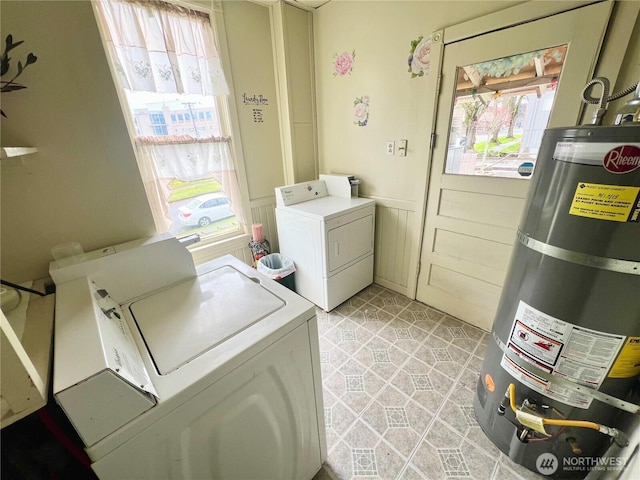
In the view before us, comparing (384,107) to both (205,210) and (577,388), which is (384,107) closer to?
(205,210)

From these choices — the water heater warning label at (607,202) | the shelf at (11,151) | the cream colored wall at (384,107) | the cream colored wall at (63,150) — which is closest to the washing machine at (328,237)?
the cream colored wall at (384,107)

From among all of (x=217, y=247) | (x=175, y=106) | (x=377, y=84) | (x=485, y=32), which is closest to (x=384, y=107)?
(x=377, y=84)

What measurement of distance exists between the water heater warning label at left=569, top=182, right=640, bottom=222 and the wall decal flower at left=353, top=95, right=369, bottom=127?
1.74 meters

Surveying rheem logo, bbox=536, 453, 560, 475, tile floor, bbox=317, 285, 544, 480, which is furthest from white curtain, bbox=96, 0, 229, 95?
rheem logo, bbox=536, 453, 560, 475

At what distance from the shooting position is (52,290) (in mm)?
944

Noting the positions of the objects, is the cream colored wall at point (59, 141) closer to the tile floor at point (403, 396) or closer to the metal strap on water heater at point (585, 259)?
the tile floor at point (403, 396)

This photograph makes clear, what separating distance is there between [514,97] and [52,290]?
7.99 feet

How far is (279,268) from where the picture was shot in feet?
8.04

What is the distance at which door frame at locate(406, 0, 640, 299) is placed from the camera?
1.18 metres

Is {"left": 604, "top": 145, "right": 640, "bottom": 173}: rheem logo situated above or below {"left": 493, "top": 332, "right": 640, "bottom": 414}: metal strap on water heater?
above

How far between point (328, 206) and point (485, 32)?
1.49m

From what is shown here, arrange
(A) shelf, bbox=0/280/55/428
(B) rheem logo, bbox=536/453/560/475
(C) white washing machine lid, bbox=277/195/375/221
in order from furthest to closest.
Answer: (C) white washing machine lid, bbox=277/195/375/221, (B) rheem logo, bbox=536/453/560/475, (A) shelf, bbox=0/280/55/428

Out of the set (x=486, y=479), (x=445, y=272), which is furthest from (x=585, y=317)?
(x=445, y=272)

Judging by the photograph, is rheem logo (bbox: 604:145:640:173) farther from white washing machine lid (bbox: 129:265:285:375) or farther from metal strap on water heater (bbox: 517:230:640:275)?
white washing machine lid (bbox: 129:265:285:375)
